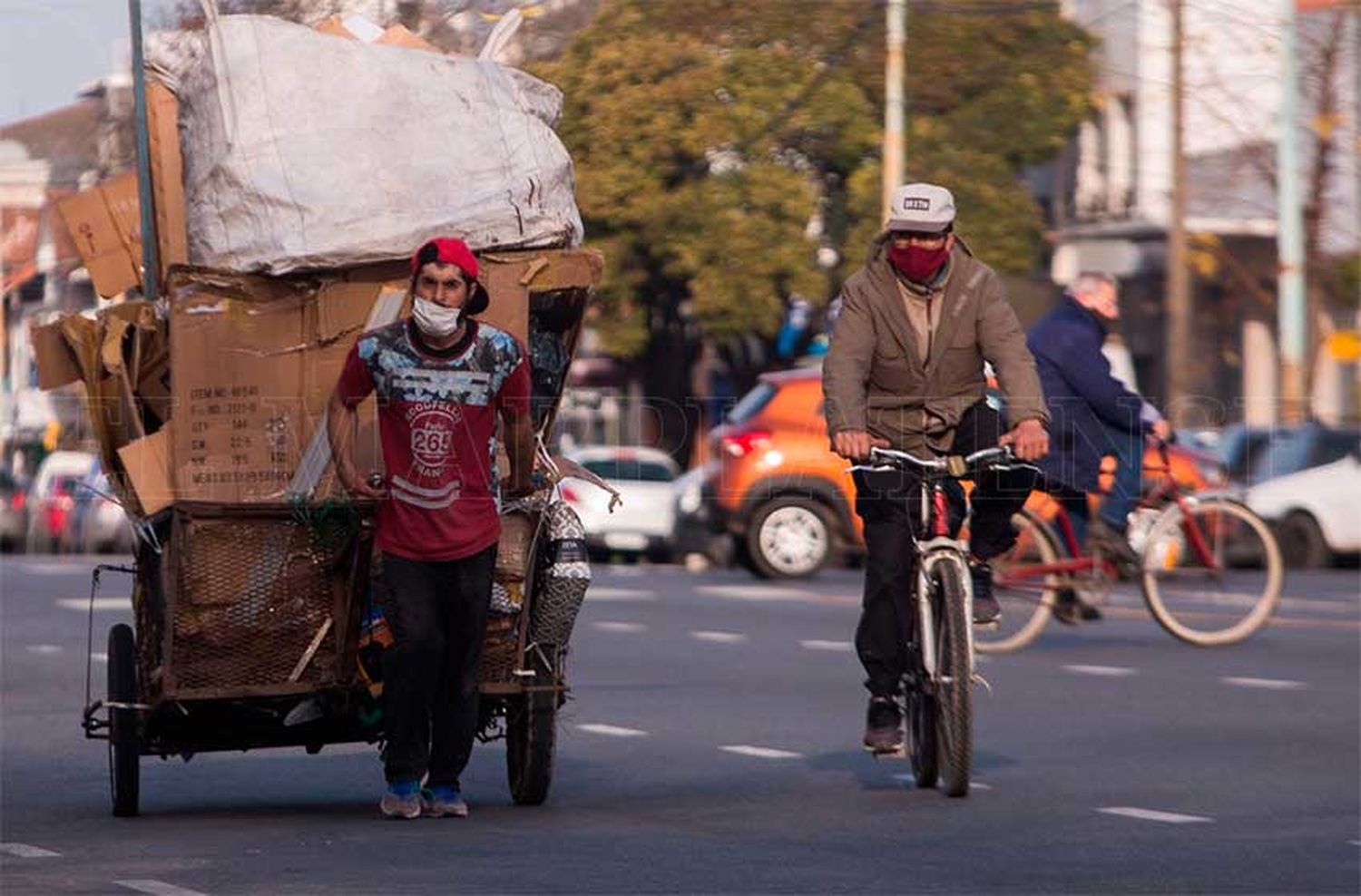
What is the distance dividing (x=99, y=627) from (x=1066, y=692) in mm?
7338

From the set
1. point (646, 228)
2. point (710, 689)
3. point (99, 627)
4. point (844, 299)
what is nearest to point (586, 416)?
point (646, 228)

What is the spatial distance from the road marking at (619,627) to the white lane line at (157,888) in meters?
11.3

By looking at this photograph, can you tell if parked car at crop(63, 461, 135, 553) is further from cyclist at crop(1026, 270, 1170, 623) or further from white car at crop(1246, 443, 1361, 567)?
cyclist at crop(1026, 270, 1170, 623)

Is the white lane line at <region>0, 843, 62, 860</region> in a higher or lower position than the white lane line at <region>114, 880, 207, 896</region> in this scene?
lower

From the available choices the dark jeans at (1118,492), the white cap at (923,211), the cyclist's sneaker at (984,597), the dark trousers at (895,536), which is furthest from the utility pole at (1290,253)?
the white cap at (923,211)

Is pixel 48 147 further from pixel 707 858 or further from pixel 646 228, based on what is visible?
pixel 646 228

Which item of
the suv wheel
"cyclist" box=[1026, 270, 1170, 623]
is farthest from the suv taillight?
"cyclist" box=[1026, 270, 1170, 623]

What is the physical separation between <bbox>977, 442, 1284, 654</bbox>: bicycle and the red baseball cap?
25.2 ft

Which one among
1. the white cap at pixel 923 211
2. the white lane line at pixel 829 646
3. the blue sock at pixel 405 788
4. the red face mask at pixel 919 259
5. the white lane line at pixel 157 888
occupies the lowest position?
the white lane line at pixel 157 888

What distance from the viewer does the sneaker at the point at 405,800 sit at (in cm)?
996

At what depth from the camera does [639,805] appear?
1054 cm

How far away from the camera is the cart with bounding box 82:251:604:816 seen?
9820 millimetres

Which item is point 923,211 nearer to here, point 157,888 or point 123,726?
point 123,726

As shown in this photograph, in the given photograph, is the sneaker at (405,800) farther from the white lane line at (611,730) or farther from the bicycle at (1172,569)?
the bicycle at (1172,569)
